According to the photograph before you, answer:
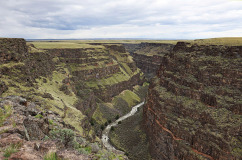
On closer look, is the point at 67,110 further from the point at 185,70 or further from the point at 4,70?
the point at 185,70

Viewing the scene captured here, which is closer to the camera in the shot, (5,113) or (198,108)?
(5,113)

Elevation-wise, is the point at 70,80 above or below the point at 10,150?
below

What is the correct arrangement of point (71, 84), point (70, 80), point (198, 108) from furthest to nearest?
point (70, 80) → point (71, 84) → point (198, 108)

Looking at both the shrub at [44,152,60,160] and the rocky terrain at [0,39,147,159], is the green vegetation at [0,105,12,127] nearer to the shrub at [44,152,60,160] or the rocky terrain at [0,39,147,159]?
the rocky terrain at [0,39,147,159]

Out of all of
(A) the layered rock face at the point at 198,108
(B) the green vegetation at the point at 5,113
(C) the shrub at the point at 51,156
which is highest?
(B) the green vegetation at the point at 5,113

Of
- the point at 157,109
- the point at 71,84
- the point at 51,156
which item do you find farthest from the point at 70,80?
the point at 51,156

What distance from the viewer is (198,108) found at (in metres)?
54.2

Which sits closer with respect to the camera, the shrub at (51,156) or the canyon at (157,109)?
the shrub at (51,156)

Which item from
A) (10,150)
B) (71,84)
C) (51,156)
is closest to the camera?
(10,150)

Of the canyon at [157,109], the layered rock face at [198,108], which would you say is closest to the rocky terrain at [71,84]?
the canyon at [157,109]

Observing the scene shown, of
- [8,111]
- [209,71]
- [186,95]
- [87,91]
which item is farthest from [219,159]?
[87,91]

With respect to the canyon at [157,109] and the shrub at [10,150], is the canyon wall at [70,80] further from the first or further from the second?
the shrub at [10,150]

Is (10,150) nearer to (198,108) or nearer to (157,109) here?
(198,108)

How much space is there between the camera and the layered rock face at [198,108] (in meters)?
44.8
